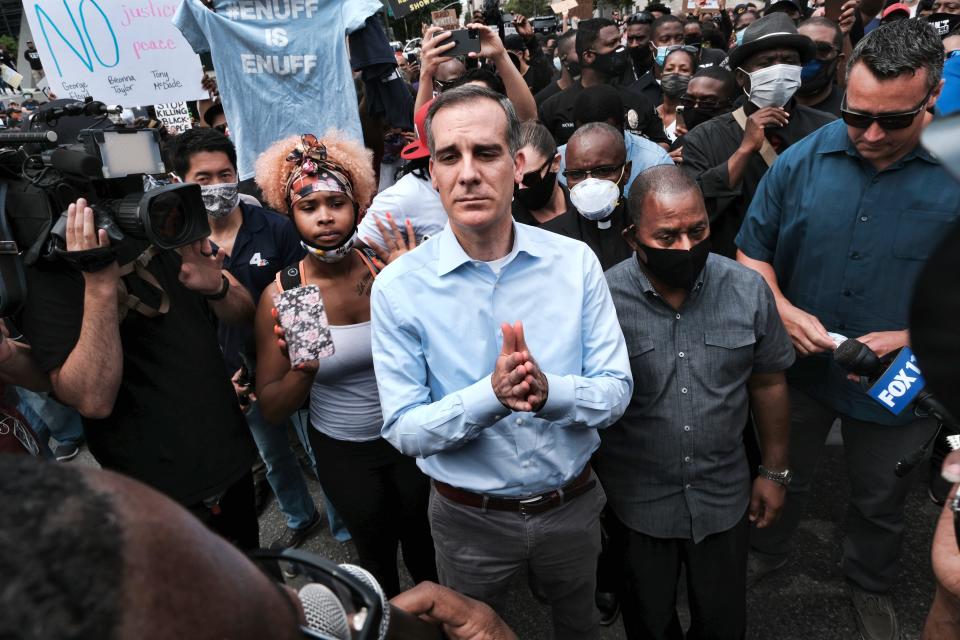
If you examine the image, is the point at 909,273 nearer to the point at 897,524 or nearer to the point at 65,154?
the point at 897,524

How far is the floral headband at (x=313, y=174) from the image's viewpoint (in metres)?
2.45

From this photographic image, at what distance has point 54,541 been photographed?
1.74 ft

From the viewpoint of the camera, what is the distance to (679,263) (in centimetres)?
204

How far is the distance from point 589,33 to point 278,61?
2.94 meters

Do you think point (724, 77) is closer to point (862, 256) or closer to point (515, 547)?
point (862, 256)

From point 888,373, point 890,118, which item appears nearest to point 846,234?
point 890,118

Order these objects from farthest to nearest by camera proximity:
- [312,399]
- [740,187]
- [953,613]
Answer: [740,187]
[312,399]
[953,613]

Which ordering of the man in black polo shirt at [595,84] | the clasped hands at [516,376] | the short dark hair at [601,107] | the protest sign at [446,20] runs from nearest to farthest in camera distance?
1. the clasped hands at [516,376]
2. the protest sign at [446,20]
3. the short dark hair at [601,107]
4. the man in black polo shirt at [595,84]

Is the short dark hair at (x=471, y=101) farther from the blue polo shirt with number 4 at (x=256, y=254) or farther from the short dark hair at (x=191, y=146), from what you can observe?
the short dark hair at (x=191, y=146)

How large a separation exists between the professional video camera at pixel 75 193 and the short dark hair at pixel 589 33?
14.7 feet

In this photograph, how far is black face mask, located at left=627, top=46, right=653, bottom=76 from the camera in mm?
6766

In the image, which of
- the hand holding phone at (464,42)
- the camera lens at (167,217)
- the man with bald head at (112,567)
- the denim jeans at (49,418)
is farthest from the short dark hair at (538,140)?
the denim jeans at (49,418)

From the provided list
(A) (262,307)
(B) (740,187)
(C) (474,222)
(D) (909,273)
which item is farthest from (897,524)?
(A) (262,307)

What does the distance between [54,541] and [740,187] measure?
10.8 feet
